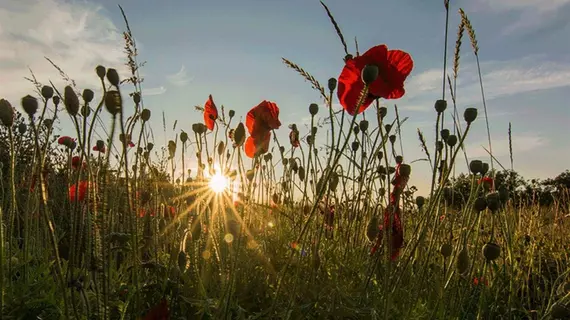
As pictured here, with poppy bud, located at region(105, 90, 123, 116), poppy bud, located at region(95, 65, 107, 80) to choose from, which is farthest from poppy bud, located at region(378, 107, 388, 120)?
poppy bud, located at region(105, 90, 123, 116)

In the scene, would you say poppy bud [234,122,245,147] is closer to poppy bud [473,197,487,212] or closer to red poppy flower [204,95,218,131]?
red poppy flower [204,95,218,131]

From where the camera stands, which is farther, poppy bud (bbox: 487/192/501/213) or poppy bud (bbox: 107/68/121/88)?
poppy bud (bbox: 487/192/501/213)

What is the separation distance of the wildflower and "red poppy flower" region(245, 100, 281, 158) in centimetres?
68

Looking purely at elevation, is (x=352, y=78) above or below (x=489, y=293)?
above

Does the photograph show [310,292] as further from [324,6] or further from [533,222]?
[533,222]

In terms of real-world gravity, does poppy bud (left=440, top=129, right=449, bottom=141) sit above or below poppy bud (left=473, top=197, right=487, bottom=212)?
above

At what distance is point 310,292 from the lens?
1.68m

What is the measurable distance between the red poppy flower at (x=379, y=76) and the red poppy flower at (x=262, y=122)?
1.85ft

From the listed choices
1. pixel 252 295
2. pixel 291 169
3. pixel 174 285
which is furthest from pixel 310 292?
pixel 291 169

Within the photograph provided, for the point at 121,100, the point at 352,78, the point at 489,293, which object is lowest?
the point at 489,293

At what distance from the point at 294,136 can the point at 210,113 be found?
0.71 m

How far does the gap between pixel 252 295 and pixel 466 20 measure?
125 cm

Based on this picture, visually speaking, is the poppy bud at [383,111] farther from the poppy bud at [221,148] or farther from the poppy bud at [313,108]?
the poppy bud at [221,148]

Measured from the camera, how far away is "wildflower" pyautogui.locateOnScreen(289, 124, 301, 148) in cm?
284
